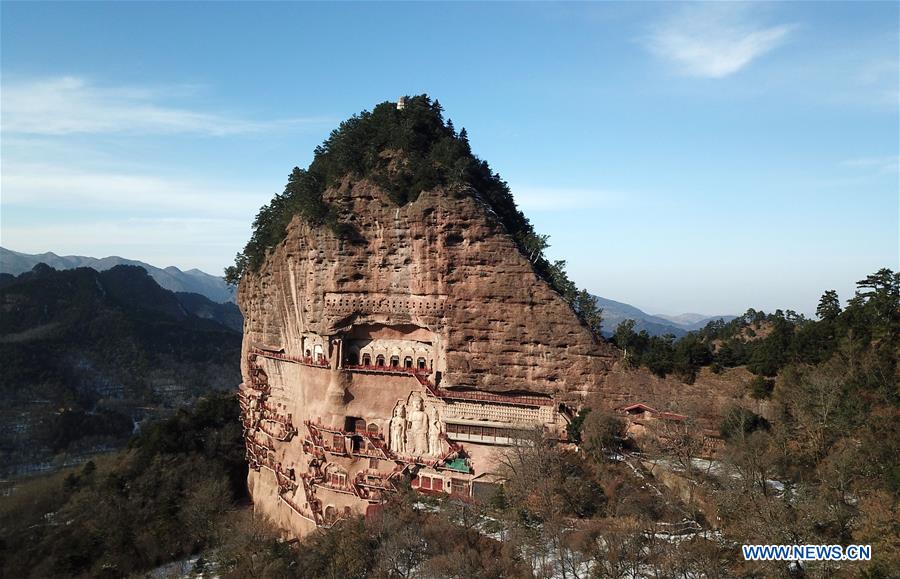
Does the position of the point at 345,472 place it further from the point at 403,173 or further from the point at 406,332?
the point at 403,173

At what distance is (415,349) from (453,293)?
149 inches

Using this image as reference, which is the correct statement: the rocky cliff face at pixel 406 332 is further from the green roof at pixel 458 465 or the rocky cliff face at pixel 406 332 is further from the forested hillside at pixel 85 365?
the forested hillside at pixel 85 365

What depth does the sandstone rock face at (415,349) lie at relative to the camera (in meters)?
28.3

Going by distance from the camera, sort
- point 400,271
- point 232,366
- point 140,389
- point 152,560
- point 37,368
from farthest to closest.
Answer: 1. point 232,366
2. point 140,389
3. point 37,368
4. point 152,560
5. point 400,271

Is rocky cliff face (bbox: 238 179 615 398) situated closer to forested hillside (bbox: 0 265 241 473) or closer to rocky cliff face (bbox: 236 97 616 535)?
rocky cliff face (bbox: 236 97 616 535)

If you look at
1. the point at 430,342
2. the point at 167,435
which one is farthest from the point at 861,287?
the point at 167,435

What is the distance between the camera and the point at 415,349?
3052 cm

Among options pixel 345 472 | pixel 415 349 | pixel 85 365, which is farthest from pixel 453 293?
pixel 85 365

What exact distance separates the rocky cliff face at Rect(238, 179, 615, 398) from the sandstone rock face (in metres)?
0.05

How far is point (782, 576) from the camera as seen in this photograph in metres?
15.3

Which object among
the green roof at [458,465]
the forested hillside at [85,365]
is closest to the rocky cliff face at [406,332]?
the green roof at [458,465]

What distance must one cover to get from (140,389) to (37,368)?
13.0 meters

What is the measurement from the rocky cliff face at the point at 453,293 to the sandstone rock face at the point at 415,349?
0.05 meters

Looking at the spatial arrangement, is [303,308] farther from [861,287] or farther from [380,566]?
[861,287]
